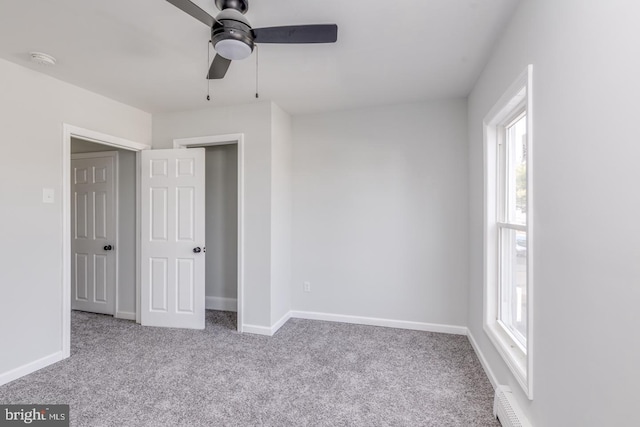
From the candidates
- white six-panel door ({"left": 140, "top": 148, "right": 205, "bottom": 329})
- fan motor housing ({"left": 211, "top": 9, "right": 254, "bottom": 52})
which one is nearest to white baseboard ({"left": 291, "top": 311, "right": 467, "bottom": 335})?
white six-panel door ({"left": 140, "top": 148, "right": 205, "bottom": 329})

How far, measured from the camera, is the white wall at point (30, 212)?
2.42 meters

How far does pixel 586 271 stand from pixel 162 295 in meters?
3.78

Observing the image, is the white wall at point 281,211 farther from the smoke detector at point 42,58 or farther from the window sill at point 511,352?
the window sill at point 511,352

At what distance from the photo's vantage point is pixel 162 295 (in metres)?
3.57

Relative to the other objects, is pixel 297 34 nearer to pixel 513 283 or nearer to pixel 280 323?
pixel 513 283

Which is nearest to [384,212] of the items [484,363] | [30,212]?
[484,363]

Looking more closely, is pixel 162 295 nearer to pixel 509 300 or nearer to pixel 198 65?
pixel 198 65

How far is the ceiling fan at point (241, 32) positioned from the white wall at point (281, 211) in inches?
65.4

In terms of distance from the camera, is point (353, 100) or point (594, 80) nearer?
point (594, 80)

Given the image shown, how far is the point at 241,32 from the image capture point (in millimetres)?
1601

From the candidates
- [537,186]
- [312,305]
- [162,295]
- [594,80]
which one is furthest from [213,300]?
[594,80]

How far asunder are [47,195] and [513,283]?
3884 millimetres

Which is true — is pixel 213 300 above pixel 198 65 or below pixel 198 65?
below

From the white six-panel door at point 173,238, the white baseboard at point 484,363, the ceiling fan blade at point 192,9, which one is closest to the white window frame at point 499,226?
the white baseboard at point 484,363
